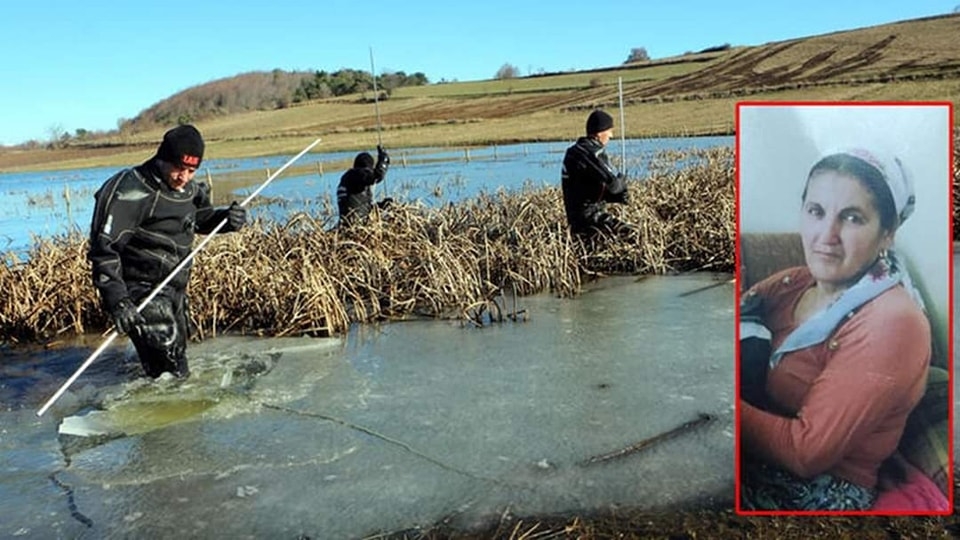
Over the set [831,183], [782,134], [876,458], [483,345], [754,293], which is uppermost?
[782,134]

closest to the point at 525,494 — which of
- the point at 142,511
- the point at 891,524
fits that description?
the point at 891,524

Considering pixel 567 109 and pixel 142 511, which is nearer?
pixel 142 511

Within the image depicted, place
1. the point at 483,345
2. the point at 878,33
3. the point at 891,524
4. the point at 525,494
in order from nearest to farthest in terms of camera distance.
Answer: the point at 891,524
the point at 525,494
the point at 483,345
the point at 878,33

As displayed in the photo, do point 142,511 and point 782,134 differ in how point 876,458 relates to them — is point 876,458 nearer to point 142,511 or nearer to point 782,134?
point 782,134

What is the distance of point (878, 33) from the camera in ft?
178

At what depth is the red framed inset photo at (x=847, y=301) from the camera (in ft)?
8.09

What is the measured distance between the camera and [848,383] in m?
2.55

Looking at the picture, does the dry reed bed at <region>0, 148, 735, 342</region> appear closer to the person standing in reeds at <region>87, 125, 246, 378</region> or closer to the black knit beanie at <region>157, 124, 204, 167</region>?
the person standing in reeds at <region>87, 125, 246, 378</region>

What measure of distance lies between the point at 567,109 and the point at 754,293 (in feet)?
157

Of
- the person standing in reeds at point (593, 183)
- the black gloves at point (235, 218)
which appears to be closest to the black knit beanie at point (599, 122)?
the person standing in reeds at point (593, 183)

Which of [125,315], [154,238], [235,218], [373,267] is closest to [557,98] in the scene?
[373,267]

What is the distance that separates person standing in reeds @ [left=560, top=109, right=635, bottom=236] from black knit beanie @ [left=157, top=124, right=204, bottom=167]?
375cm

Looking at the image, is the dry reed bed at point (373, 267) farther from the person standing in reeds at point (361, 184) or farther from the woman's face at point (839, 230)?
the woman's face at point (839, 230)

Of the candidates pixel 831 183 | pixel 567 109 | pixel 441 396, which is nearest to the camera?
pixel 831 183
